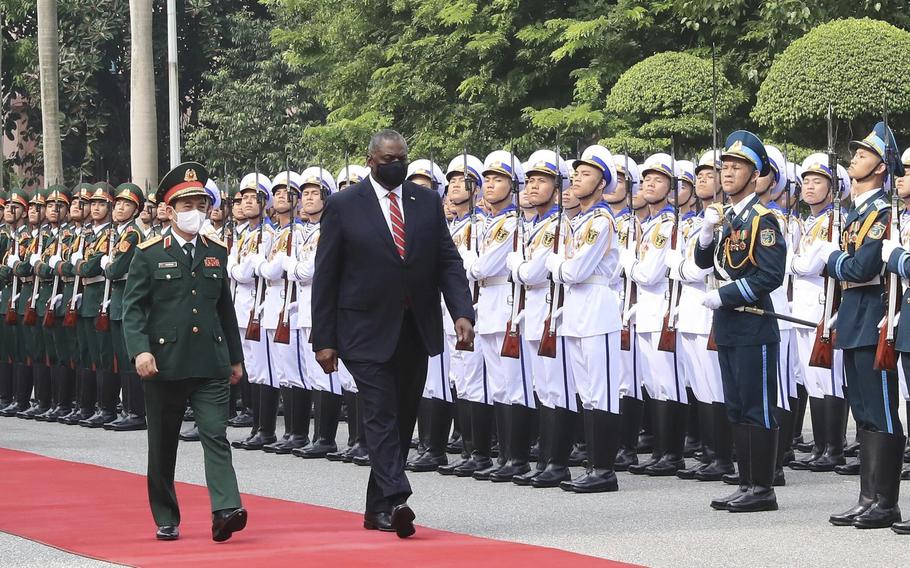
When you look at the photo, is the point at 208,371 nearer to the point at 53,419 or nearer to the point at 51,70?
the point at 53,419

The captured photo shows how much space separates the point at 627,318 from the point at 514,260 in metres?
1.41

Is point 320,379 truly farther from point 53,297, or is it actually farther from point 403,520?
point 53,297

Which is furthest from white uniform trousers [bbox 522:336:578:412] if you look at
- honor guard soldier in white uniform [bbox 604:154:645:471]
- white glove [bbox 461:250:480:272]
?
white glove [bbox 461:250:480:272]

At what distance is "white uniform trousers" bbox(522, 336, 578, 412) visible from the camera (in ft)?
37.0

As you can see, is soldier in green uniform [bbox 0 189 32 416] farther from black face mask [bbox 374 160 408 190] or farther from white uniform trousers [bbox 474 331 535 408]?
black face mask [bbox 374 160 408 190]

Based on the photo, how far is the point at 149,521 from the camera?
31.9 feet

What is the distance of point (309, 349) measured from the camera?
13484 millimetres

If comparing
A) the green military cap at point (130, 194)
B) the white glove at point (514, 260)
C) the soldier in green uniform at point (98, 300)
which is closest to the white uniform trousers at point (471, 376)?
the white glove at point (514, 260)

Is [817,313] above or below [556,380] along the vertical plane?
above

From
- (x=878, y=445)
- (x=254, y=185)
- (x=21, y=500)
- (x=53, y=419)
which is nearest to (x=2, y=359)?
(x=53, y=419)

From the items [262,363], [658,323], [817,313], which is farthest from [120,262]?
[817,313]

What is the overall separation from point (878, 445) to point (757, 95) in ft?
41.0

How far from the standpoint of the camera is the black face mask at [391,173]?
9227mm

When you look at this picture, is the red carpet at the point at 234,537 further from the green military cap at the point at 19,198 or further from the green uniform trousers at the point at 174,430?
the green military cap at the point at 19,198
